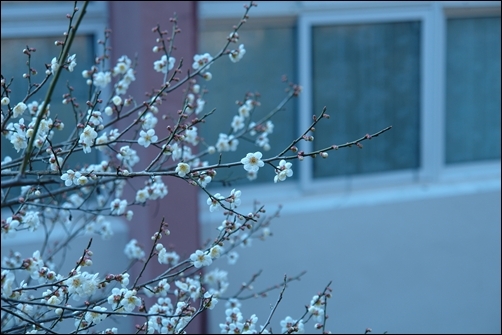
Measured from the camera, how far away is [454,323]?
15.0 feet

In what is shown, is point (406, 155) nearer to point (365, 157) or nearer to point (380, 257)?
point (365, 157)

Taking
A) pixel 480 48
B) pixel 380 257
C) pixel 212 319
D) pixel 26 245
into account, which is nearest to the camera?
pixel 26 245

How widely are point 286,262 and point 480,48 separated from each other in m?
1.66

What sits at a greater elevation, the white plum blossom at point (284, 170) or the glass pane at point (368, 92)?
the glass pane at point (368, 92)

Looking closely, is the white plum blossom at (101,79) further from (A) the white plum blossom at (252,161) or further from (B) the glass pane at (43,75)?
(A) the white plum blossom at (252,161)

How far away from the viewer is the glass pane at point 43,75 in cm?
368

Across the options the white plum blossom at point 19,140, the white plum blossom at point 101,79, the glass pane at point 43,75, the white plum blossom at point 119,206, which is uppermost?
the glass pane at point 43,75

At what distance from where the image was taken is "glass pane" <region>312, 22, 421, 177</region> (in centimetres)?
425

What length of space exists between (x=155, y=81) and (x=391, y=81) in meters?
1.43

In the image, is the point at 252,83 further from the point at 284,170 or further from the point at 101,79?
the point at 284,170

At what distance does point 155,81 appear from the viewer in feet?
11.8

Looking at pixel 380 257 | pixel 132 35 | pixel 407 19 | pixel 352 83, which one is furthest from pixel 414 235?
pixel 132 35

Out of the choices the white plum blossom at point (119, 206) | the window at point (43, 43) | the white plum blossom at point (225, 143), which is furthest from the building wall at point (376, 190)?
the white plum blossom at point (119, 206)

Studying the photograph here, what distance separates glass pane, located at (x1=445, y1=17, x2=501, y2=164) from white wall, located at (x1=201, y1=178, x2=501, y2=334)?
0.83 ft
